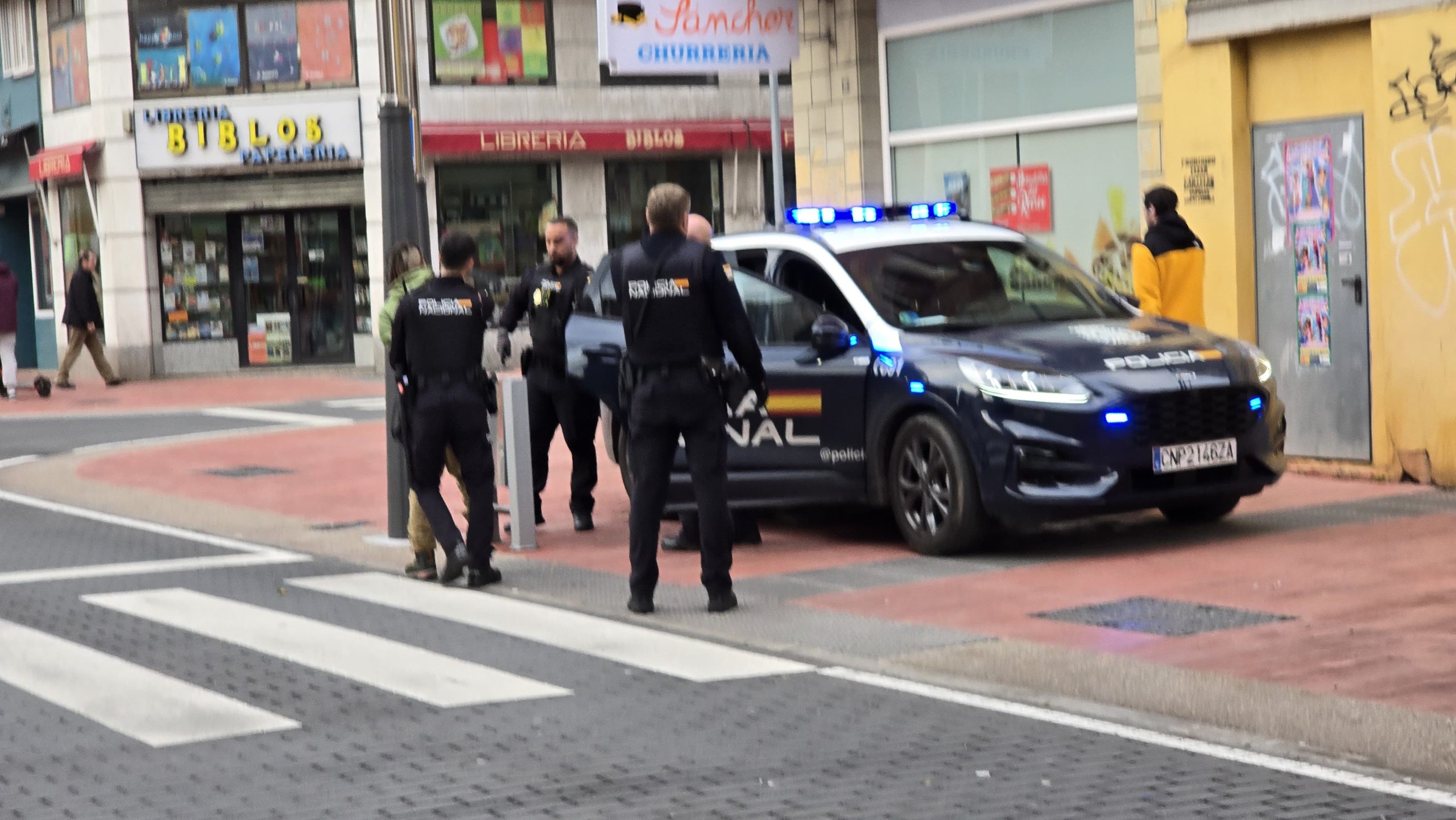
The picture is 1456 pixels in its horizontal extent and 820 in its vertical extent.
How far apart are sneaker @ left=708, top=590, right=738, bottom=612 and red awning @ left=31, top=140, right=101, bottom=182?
22.5m

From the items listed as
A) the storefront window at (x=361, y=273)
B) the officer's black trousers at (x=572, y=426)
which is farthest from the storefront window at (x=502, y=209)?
the officer's black trousers at (x=572, y=426)

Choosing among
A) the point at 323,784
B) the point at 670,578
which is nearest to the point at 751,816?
the point at 323,784

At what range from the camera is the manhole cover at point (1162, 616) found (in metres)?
8.29

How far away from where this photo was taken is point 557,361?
39.5 ft

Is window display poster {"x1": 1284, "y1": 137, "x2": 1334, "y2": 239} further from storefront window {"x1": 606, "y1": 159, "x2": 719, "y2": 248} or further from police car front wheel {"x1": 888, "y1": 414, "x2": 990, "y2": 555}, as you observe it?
storefront window {"x1": 606, "y1": 159, "x2": 719, "y2": 248}

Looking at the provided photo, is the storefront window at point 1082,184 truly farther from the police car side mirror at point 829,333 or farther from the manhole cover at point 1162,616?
the manhole cover at point 1162,616

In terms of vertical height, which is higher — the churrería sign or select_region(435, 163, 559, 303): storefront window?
the churrería sign


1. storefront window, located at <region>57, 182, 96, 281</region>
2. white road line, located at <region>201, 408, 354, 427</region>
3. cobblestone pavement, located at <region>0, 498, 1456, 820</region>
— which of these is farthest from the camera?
storefront window, located at <region>57, 182, 96, 281</region>

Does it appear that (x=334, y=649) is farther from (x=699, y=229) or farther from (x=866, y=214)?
(x=866, y=214)

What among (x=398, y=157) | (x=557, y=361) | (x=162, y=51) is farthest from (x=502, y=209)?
(x=557, y=361)

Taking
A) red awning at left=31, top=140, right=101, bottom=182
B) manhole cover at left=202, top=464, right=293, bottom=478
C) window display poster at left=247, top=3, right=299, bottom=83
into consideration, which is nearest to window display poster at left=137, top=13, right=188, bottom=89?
window display poster at left=247, top=3, right=299, bottom=83

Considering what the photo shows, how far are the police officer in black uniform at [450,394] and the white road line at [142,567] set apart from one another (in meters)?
1.53

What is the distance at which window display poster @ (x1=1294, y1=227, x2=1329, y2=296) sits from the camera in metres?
12.9

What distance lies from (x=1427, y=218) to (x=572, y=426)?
5067 millimetres
